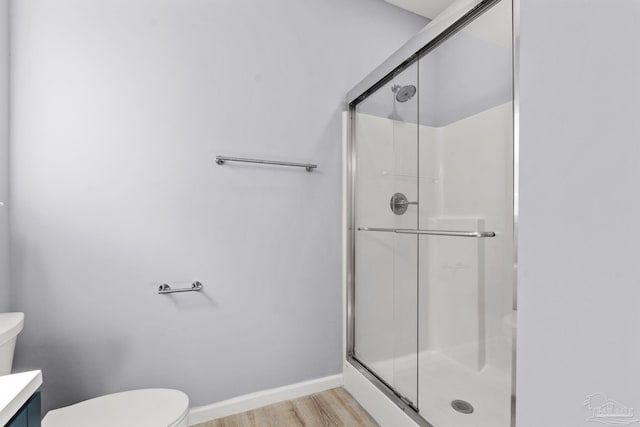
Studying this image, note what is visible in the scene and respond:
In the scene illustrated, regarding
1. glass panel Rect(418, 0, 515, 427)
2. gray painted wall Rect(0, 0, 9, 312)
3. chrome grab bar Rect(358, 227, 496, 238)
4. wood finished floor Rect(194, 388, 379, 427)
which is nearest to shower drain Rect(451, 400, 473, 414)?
glass panel Rect(418, 0, 515, 427)

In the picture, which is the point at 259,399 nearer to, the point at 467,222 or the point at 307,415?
the point at 307,415

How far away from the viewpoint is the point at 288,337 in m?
1.73

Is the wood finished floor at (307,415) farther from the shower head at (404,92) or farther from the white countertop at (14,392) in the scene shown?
the shower head at (404,92)

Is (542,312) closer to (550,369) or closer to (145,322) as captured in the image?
(550,369)

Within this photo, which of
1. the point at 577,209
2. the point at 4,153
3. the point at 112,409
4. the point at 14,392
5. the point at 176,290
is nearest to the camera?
the point at 577,209

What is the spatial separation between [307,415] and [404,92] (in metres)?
1.74

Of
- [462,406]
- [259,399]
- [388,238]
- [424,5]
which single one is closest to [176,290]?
[259,399]

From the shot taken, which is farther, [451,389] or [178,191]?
[178,191]

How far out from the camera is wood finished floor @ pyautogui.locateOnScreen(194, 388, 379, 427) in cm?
152

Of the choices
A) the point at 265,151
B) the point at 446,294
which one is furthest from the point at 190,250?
the point at 446,294

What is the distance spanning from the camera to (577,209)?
396 mm

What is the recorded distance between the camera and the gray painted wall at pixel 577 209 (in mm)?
341

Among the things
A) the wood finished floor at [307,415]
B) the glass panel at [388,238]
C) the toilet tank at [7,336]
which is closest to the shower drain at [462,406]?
the glass panel at [388,238]

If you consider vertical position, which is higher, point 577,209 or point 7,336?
point 577,209
